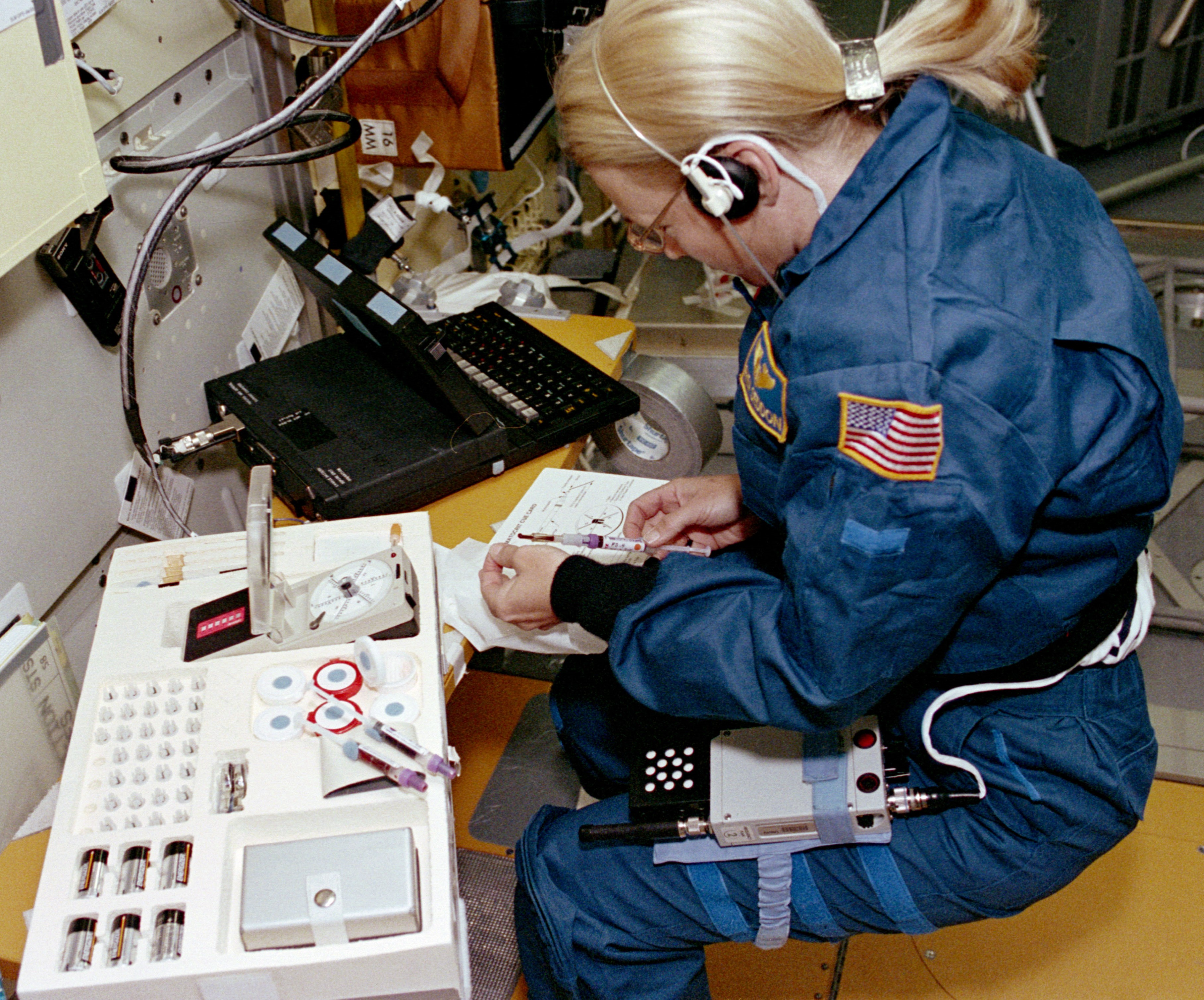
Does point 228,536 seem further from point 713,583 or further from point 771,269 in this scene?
point 771,269

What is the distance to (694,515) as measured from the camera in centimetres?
130

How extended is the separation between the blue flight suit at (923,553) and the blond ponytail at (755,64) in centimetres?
4

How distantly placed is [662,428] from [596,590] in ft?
2.02

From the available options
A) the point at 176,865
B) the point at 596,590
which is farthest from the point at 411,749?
the point at 596,590

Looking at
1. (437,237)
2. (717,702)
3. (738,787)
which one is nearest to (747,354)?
(717,702)

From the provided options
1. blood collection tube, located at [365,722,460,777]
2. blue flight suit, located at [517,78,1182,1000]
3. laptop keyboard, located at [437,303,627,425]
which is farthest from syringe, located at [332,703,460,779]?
laptop keyboard, located at [437,303,627,425]

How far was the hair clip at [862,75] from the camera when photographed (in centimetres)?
83

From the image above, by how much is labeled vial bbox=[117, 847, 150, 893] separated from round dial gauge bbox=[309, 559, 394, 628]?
0.23 meters

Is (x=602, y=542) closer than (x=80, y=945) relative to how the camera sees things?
No

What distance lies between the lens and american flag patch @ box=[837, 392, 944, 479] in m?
0.76

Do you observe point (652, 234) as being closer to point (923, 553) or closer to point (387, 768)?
point (923, 553)

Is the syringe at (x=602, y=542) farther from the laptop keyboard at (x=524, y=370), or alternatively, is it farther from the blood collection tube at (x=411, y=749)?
the blood collection tube at (x=411, y=749)

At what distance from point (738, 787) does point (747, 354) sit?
1.48 ft

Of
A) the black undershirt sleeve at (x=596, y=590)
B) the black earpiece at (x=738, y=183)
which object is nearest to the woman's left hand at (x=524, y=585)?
the black undershirt sleeve at (x=596, y=590)
